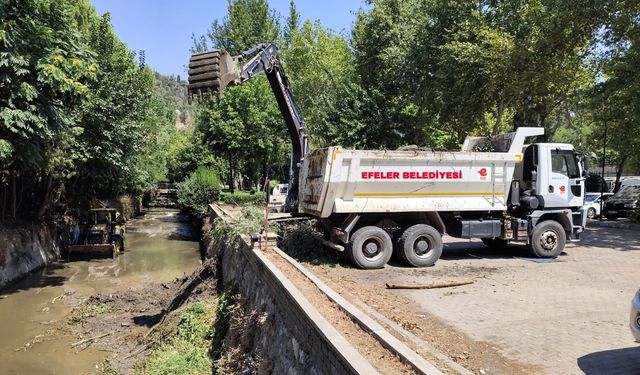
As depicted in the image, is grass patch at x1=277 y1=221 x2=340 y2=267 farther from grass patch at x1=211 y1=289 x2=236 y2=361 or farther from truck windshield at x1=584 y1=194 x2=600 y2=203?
truck windshield at x1=584 y1=194 x2=600 y2=203

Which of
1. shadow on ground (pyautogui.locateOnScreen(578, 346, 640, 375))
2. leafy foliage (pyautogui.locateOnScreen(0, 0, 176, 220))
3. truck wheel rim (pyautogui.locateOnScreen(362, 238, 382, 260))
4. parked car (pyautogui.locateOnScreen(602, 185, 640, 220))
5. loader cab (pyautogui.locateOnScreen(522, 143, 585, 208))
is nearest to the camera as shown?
shadow on ground (pyautogui.locateOnScreen(578, 346, 640, 375))

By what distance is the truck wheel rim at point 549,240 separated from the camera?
12755 millimetres

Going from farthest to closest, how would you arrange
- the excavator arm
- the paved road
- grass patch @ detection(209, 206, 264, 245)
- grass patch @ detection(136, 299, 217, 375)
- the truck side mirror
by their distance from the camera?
grass patch @ detection(209, 206, 264, 245)
the truck side mirror
the excavator arm
grass patch @ detection(136, 299, 217, 375)
the paved road

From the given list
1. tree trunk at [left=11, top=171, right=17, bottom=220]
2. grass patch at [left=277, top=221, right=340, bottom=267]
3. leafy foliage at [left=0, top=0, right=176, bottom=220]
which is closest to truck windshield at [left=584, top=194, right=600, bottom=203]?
grass patch at [left=277, top=221, right=340, bottom=267]

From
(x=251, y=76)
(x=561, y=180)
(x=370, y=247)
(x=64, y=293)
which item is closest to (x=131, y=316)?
(x=64, y=293)

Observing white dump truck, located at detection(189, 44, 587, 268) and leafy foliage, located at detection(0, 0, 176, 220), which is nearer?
white dump truck, located at detection(189, 44, 587, 268)

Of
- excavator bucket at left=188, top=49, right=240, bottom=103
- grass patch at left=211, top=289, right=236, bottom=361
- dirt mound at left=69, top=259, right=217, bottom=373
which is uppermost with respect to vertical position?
excavator bucket at left=188, top=49, right=240, bottom=103

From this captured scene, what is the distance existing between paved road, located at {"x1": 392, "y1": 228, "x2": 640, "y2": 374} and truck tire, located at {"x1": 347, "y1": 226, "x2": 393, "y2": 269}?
1.68 feet

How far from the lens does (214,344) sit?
995 centimetres

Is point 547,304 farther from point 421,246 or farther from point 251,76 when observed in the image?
point 251,76

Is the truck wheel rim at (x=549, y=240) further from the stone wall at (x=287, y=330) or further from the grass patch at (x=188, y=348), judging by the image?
the grass patch at (x=188, y=348)

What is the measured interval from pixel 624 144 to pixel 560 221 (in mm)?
14166

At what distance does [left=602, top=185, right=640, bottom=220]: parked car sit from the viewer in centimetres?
2574

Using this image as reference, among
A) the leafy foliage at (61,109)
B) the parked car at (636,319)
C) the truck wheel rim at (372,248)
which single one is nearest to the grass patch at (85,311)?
the leafy foliage at (61,109)
